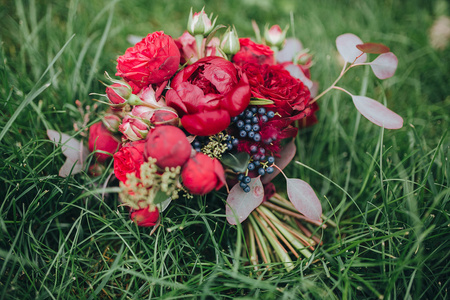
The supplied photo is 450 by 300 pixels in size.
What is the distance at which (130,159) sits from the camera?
718mm

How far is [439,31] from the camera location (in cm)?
156

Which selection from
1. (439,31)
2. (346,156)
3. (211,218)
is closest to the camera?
(211,218)

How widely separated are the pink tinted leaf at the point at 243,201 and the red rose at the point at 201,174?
149 millimetres

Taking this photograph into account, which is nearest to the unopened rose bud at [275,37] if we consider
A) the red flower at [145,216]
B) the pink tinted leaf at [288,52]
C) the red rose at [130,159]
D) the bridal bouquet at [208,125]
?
the bridal bouquet at [208,125]

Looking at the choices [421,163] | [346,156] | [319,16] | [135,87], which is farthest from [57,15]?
[421,163]

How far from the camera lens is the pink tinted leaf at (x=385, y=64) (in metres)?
0.89

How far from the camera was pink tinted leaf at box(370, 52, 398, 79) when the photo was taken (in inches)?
35.0

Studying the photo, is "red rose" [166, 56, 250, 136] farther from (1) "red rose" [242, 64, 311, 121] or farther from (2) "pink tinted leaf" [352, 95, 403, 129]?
(2) "pink tinted leaf" [352, 95, 403, 129]

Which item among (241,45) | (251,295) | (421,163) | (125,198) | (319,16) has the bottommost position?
(251,295)

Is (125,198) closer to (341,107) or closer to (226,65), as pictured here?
(226,65)

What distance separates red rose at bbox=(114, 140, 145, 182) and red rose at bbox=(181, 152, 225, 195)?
12cm

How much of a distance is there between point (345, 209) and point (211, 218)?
0.45 m

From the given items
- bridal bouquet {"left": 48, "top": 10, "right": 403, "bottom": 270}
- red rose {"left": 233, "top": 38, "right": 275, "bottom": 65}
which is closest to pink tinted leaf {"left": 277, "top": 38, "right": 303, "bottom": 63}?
bridal bouquet {"left": 48, "top": 10, "right": 403, "bottom": 270}

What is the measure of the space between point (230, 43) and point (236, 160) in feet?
1.09
